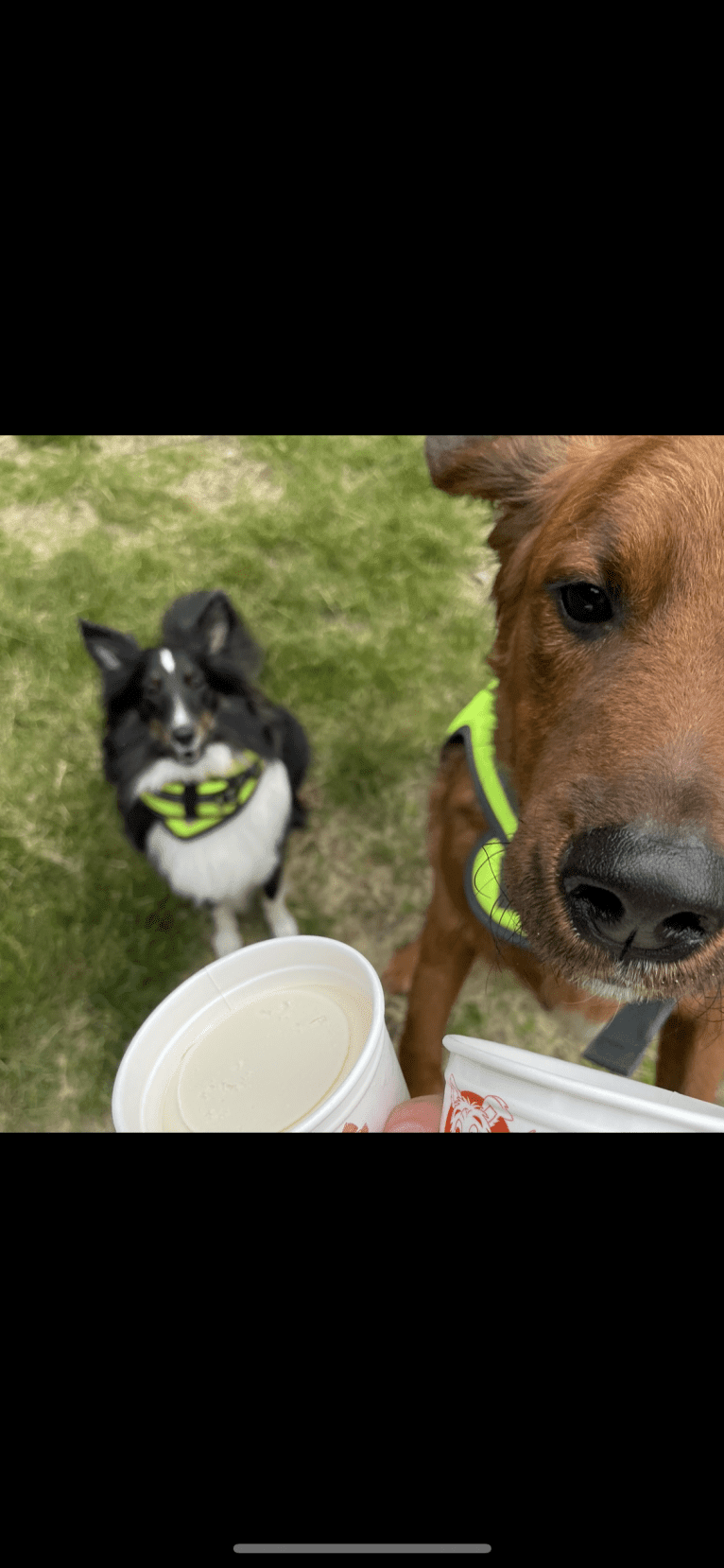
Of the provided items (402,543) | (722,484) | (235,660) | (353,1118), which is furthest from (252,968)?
(402,543)

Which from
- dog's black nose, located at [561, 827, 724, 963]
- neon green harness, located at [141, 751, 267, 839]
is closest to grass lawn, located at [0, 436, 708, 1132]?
neon green harness, located at [141, 751, 267, 839]

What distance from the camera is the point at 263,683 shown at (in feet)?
12.5

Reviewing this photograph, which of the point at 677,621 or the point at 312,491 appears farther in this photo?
the point at 312,491

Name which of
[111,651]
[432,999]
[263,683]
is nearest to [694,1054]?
[432,999]

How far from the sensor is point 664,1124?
43.1 inches

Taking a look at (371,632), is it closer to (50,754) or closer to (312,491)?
(312,491)

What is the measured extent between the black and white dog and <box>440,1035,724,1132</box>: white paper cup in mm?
1905

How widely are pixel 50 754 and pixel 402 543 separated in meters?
1.99

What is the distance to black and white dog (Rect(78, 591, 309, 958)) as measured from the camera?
2.94m

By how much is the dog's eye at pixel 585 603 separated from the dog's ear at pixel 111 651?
176cm

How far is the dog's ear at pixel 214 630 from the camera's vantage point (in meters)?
2.94

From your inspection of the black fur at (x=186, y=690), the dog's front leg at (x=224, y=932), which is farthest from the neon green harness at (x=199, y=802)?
the dog's front leg at (x=224, y=932)

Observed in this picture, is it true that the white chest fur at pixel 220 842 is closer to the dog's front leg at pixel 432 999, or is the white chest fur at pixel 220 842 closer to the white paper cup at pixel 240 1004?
the dog's front leg at pixel 432 999

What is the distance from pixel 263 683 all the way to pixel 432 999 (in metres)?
1.84
